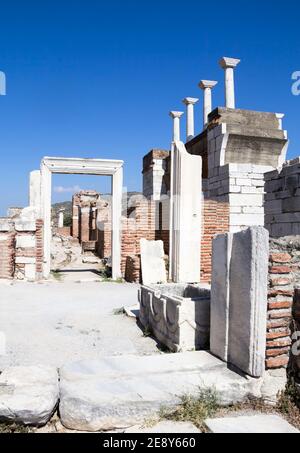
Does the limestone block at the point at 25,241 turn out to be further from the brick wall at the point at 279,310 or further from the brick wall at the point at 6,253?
the brick wall at the point at 279,310

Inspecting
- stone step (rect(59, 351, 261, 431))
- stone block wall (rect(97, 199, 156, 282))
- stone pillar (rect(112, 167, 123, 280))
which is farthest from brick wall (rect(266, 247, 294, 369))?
stone pillar (rect(112, 167, 123, 280))

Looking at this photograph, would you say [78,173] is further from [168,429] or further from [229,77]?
[168,429]

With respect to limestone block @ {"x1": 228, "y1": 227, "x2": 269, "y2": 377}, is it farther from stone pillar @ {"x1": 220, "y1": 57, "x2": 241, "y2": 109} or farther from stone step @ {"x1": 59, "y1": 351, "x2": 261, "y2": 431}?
stone pillar @ {"x1": 220, "y1": 57, "x2": 241, "y2": 109}

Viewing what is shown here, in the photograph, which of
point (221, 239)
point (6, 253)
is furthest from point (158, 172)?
point (221, 239)

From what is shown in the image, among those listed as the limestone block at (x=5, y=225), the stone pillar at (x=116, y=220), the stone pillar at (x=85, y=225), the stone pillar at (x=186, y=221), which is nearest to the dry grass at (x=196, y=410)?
the stone pillar at (x=186, y=221)

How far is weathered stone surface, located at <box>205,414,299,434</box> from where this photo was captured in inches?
105

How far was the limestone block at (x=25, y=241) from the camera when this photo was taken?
31.6ft

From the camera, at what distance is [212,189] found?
11.4 m

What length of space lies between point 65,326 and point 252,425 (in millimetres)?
3379

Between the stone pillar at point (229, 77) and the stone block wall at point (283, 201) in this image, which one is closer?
the stone block wall at point (283, 201)

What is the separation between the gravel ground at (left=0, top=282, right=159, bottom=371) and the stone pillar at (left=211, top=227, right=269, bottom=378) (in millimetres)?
1262

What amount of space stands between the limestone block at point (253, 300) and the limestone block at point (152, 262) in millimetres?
6165

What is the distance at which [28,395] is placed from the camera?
9.14ft

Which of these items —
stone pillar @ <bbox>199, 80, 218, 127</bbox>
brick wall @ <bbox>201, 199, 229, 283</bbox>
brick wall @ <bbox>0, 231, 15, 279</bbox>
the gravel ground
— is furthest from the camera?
stone pillar @ <bbox>199, 80, 218, 127</bbox>
